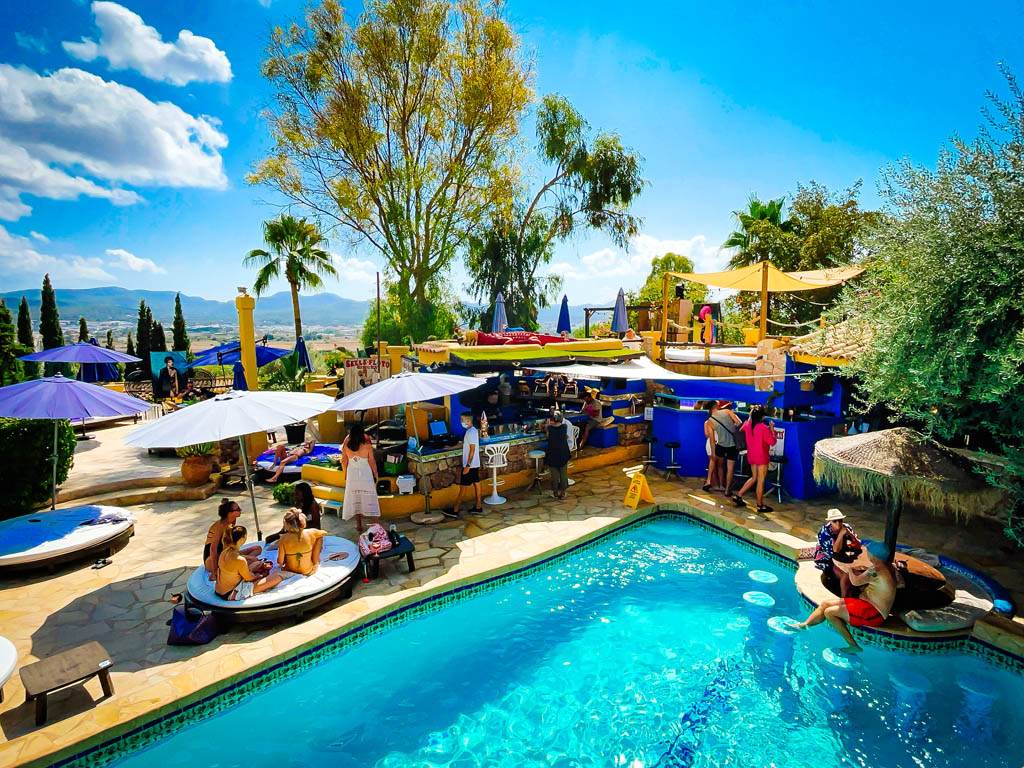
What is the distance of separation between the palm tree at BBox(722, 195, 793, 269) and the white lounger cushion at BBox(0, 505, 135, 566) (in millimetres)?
24814

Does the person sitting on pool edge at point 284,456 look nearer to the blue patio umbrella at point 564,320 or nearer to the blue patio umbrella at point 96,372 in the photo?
the blue patio umbrella at point 564,320

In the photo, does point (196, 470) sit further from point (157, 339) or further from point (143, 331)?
point (143, 331)

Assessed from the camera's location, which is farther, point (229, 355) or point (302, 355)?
point (229, 355)

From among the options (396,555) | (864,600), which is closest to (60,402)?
(396,555)

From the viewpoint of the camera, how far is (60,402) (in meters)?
7.73

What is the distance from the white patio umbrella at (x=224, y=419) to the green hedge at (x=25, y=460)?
3575 millimetres

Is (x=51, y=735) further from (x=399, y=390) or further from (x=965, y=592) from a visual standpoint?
(x=965, y=592)

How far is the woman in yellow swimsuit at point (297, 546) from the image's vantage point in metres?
6.57

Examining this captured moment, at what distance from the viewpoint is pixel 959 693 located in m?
5.58

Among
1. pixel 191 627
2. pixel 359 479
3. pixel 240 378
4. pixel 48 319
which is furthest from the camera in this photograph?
pixel 48 319

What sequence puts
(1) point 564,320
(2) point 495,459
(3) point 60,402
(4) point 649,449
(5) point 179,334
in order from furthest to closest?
(5) point 179,334, (1) point 564,320, (4) point 649,449, (2) point 495,459, (3) point 60,402

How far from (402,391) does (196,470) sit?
599 centimetres

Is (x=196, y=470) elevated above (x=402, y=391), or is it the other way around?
(x=402, y=391)

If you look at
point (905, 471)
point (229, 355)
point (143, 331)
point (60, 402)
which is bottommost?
point (905, 471)
